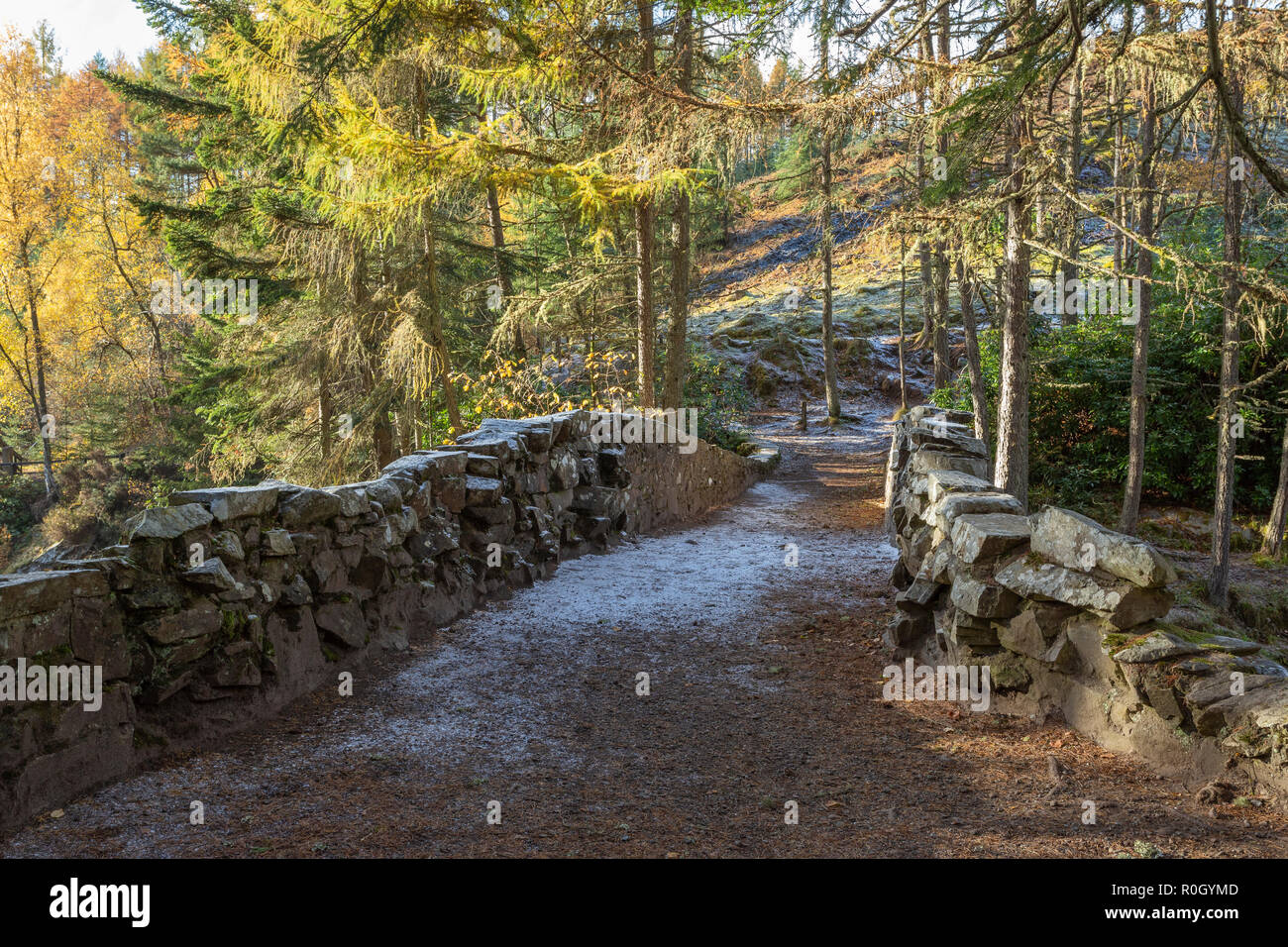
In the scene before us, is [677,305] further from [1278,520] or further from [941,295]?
[1278,520]

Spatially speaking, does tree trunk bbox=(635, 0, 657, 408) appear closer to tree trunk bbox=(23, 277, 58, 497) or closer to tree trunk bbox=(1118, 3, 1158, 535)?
tree trunk bbox=(1118, 3, 1158, 535)

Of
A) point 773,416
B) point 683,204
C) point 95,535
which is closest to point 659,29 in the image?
point 683,204

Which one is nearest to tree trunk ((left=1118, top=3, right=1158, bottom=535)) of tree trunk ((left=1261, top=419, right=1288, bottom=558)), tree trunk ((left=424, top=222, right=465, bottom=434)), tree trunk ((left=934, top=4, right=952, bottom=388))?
tree trunk ((left=1261, top=419, right=1288, bottom=558))

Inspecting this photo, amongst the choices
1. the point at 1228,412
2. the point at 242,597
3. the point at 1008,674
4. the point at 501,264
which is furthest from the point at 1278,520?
the point at 501,264

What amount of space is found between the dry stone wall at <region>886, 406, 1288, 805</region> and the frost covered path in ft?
0.66

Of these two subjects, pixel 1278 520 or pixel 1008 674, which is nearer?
pixel 1008 674

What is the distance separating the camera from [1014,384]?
8305mm

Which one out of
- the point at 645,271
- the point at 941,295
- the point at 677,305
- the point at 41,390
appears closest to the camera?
the point at 645,271

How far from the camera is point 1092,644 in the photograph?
414 cm

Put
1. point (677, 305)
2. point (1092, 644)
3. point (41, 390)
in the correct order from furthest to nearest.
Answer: point (41, 390) → point (677, 305) → point (1092, 644)

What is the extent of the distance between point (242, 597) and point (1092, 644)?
433 cm

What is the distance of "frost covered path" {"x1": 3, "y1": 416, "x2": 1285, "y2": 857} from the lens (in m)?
3.16

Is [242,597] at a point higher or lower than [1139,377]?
lower
